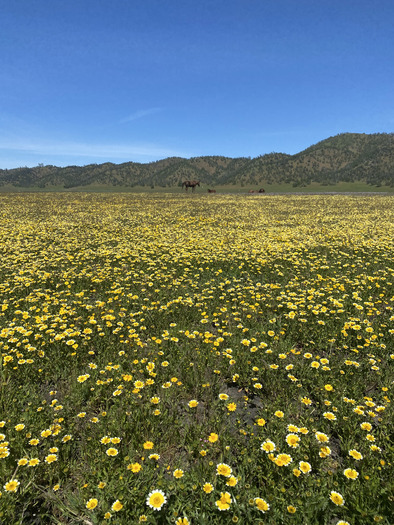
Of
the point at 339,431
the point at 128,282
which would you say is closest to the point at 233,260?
the point at 128,282

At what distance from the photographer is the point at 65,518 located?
2.62 meters

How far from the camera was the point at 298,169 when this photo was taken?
124375 mm

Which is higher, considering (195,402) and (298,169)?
(298,169)

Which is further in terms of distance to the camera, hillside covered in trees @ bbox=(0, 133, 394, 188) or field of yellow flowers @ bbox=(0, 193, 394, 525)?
hillside covered in trees @ bbox=(0, 133, 394, 188)

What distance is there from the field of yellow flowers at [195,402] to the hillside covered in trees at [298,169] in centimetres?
8819

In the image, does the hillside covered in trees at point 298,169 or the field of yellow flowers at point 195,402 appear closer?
the field of yellow flowers at point 195,402

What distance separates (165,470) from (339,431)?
7.47 feet

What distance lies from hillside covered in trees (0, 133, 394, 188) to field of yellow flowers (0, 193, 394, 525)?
289ft

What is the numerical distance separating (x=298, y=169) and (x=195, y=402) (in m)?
137

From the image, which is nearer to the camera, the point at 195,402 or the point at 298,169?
the point at 195,402

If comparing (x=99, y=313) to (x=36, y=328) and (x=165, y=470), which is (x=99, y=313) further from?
(x=165, y=470)

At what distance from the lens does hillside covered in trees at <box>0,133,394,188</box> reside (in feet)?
332

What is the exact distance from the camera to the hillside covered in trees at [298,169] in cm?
10119

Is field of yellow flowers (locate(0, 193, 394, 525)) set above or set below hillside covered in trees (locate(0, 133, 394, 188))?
below
